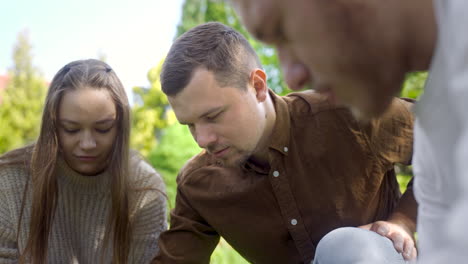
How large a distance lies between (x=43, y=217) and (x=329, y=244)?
1646 mm

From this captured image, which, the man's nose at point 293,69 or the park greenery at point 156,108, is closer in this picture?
the man's nose at point 293,69

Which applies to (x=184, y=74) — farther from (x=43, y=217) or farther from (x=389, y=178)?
(x=43, y=217)

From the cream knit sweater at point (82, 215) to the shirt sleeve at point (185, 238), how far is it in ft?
1.44

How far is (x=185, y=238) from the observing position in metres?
2.67

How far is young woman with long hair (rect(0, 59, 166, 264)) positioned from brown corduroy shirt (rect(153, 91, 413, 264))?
489 millimetres

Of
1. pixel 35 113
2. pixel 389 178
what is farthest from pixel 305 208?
pixel 35 113

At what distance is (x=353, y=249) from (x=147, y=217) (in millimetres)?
1474

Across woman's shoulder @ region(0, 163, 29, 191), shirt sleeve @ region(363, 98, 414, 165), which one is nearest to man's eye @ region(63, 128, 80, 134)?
woman's shoulder @ region(0, 163, 29, 191)

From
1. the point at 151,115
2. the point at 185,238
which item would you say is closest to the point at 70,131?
the point at 185,238

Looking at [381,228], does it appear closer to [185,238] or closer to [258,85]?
[258,85]

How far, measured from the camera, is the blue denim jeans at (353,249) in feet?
6.35

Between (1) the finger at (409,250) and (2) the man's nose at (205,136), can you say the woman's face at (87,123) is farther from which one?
(1) the finger at (409,250)

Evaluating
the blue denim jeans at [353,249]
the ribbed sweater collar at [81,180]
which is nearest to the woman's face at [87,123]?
the ribbed sweater collar at [81,180]

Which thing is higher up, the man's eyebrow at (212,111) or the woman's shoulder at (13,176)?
the man's eyebrow at (212,111)
